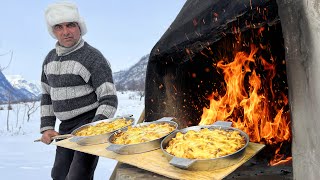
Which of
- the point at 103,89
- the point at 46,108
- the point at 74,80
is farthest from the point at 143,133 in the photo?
the point at 46,108

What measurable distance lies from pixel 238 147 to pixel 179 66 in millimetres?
1644

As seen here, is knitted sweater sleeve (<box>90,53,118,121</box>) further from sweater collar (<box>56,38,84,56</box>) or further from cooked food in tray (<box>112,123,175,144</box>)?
cooked food in tray (<box>112,123,175,144</box>)

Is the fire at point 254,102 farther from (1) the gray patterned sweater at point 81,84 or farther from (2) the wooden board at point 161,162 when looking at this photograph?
(2) the wooden board at point 161,162

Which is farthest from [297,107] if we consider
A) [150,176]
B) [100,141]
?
[100,141]

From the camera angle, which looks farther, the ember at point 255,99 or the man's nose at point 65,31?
the ember at point 255,99

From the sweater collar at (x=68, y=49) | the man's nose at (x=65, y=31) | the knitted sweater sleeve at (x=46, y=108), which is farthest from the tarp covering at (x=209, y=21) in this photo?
the knitted sweater sleeve at (x=46, y=108)

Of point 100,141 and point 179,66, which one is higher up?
point 179,66

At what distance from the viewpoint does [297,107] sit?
6.55 feet

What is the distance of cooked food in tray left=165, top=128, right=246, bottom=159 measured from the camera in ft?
6.68

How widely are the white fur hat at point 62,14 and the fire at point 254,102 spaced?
159cm

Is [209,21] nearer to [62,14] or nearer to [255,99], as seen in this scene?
[255,99]

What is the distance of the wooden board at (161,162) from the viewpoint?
192 centimetres

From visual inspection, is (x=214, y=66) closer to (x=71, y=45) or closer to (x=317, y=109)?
(x=71, y=45)

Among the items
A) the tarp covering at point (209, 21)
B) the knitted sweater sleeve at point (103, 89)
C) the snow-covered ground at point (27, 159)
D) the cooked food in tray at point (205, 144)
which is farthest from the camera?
the snow-covered ground at point (27, 159)
